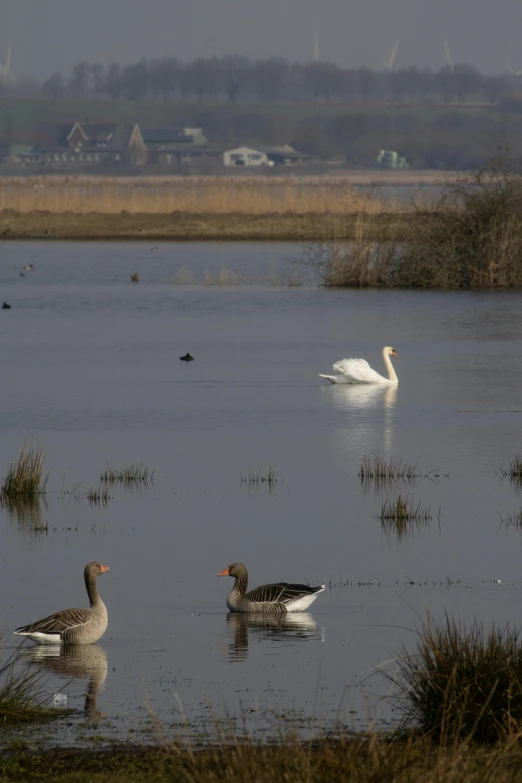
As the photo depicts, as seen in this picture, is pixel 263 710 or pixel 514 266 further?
pixel 514 266

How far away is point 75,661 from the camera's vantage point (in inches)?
335

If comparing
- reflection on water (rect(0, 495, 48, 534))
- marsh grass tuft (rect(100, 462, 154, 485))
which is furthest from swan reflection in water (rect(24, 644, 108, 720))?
marsh grass tuft (rect(100, 462, 154, 485))

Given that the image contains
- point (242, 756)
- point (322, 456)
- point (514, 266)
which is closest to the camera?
point (242, 756)

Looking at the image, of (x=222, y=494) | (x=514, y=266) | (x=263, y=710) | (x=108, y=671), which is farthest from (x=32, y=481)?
(x=514, y=266)

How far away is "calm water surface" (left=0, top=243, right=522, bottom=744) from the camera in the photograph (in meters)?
8.11

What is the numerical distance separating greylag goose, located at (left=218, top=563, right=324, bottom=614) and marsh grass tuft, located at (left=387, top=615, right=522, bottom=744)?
2388 mm

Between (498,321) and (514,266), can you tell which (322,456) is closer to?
(498,321)

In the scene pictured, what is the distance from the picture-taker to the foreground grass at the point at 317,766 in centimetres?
520

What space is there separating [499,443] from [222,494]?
3959 millimetres

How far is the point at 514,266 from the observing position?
121 feet

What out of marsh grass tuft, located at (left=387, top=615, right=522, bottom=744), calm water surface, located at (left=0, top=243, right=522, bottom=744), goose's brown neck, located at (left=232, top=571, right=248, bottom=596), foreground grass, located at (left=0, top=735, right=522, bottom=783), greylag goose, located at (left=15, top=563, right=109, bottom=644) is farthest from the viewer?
goose's brown neck, located at (left=232, top=571, right=248, bottom=596)

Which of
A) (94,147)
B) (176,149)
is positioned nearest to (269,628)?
(176,149)

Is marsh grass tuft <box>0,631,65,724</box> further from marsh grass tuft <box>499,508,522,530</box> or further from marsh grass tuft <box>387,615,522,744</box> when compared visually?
marsh grass tuft <box>499,508,522,530</box>

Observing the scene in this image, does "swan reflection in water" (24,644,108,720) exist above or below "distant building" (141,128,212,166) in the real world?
below
